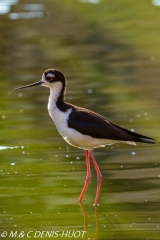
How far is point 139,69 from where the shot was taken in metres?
15.7

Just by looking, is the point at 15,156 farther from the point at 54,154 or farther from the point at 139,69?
the point at 139,69

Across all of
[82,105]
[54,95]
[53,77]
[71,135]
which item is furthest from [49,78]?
[82,105]

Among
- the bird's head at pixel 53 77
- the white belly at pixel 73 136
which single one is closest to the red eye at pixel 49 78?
the bird's head at pixel 53 77

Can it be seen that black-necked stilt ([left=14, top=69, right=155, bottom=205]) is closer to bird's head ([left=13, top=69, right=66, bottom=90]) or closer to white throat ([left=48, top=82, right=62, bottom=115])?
white throat ([left=48, top=82, right=62, bottom=115])

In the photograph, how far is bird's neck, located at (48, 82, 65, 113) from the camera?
859 cm

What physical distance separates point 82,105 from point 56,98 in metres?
4.04

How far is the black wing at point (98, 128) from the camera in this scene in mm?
8266

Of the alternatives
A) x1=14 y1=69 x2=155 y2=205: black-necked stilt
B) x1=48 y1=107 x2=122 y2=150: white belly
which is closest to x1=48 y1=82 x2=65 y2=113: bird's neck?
x1=14 y1=69 x2=155 y2=205: black-necked stilt

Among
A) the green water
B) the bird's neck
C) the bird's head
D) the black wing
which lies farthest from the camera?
the bird's head

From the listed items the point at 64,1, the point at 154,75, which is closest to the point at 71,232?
the point at 154,75

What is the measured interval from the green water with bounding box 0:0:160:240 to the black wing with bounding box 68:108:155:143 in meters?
0.61

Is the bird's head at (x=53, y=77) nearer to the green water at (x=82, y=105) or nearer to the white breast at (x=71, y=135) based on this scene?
the white breast at (x=71, y=135)

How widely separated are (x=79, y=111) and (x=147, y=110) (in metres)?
3.99

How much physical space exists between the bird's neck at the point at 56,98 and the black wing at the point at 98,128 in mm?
232
